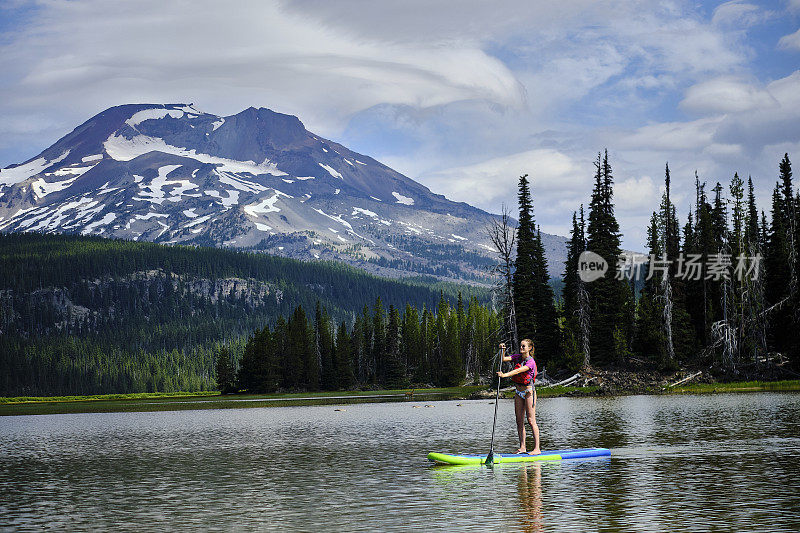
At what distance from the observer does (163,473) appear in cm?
3173

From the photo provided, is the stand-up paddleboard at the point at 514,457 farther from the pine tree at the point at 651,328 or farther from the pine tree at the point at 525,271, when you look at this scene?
the pine tree at the point at 525,271

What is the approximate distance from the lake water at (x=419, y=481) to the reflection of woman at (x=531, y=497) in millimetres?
58

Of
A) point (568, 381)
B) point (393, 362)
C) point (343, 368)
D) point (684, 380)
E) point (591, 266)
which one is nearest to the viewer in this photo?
point (684, 380)

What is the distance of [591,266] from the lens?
98812mm

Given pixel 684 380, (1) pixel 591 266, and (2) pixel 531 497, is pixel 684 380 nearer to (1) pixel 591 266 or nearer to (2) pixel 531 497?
(1) pixel 591 266

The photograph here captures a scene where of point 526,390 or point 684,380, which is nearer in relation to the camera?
point 526,390

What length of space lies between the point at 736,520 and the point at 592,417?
3417 centimetres

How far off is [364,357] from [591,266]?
250 feet

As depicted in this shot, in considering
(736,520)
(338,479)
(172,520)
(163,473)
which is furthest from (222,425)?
(736,520)

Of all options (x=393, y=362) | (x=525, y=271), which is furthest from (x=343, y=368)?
(x=525, y=271)

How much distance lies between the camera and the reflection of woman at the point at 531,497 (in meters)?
18.9

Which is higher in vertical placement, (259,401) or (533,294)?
(533,294)

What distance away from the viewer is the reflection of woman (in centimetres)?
1886

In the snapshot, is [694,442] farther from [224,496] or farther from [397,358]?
[397,358]
